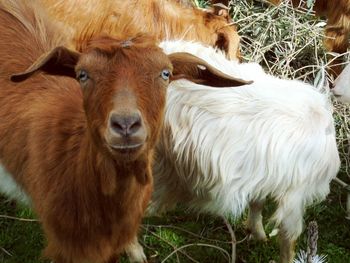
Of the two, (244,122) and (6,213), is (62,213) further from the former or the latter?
(6,213)

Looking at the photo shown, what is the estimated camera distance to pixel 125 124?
227 cm

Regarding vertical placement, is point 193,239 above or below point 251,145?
below

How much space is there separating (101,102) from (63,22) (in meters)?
2.64

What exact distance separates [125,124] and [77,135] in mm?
→ 800

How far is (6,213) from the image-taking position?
4477mm

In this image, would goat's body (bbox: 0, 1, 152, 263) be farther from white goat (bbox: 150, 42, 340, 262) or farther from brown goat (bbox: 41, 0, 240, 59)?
brown goat (bbox: 41, 0, 240, 59)

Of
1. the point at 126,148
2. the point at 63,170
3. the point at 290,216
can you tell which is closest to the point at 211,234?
the point at 290,216

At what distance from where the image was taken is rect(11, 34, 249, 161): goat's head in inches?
91.2

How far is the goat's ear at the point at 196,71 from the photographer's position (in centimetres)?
277

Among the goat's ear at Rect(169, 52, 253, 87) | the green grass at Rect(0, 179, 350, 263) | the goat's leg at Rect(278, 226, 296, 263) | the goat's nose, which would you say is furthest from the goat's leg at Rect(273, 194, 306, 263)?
the goat's nose

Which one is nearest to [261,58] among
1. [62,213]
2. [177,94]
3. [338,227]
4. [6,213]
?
[338,227]

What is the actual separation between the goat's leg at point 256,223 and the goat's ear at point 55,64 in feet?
5.35

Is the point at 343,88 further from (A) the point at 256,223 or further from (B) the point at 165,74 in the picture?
(B) the point at 165,74

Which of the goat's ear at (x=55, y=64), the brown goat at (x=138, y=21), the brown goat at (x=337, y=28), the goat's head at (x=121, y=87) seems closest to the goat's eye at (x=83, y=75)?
the goat's head at (x=121, y=87)
